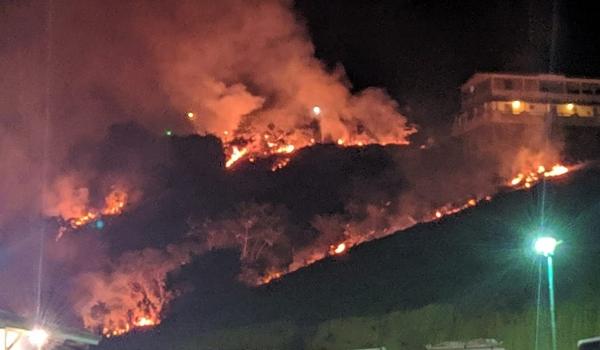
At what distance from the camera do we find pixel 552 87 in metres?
55.5

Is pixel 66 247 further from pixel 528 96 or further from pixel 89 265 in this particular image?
pixel 528 96

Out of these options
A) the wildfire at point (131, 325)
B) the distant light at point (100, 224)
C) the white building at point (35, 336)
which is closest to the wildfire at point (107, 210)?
the distant light at point (100, 224)

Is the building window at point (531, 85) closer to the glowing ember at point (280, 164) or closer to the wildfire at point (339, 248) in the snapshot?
the glowing ember at point (280, 164)

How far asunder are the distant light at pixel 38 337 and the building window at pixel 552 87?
1917 inches

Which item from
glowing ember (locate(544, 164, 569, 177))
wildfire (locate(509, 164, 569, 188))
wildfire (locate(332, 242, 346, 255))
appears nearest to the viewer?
wildfire (locate(332, 242, 346, 255))

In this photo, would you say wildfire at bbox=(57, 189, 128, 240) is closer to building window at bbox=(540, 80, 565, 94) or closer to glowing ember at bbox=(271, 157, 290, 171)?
glowing ember at bbox=(271, 157, 290, 171)

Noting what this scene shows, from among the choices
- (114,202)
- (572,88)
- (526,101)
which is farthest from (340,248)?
(572,88)

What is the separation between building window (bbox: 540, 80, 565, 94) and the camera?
55.2 metres

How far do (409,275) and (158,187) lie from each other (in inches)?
1001

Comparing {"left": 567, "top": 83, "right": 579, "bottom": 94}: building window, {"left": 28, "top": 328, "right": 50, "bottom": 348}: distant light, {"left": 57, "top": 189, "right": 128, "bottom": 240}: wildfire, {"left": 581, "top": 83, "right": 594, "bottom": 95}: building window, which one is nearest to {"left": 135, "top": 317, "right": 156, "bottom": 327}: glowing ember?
{"left": 57, "top": 189, "right": 128, "bottom": 240}: wildfire

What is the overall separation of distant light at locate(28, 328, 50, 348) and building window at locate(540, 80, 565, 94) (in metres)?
48.7

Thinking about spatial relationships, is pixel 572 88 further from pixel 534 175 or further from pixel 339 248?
pixel 339 248

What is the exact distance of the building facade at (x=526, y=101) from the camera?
1996 inches

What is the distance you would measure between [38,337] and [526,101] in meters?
47.1
